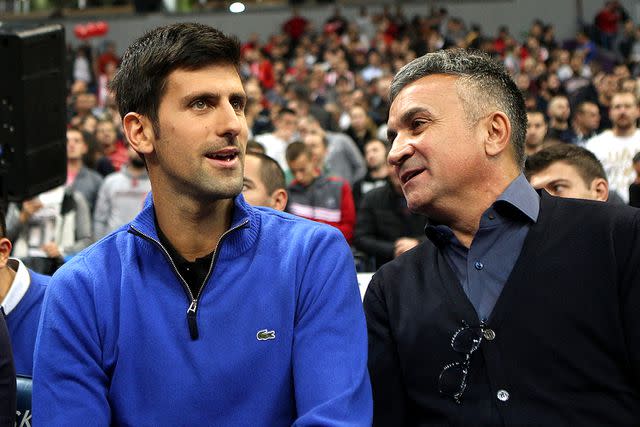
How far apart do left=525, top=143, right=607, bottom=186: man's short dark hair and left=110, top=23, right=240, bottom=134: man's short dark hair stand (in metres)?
1.88

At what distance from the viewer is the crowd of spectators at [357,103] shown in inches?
296

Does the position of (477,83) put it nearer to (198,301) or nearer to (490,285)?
(490,285)

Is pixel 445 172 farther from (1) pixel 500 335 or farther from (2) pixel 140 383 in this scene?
(2) pixel 140 383

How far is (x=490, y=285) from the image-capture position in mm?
2666

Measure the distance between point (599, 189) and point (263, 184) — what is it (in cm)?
135

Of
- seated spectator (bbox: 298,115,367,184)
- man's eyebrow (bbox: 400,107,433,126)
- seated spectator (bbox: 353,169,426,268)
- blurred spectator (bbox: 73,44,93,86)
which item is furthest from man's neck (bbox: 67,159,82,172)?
blurred spectator (bbox: 73,44,93,86)

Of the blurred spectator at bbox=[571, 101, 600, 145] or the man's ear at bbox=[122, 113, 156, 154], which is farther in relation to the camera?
the blurred spectator at bbox=[571, 101, 600, 145]

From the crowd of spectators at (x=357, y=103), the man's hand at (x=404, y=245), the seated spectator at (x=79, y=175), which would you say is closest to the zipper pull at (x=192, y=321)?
the crowd of spectators at (x=357, y=103)

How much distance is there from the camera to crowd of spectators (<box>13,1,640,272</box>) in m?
7.52

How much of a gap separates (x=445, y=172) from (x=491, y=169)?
0.14 meters

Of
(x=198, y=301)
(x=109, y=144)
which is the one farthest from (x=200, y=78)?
(x=109, y=144)

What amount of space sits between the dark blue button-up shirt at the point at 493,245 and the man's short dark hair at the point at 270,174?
171cm

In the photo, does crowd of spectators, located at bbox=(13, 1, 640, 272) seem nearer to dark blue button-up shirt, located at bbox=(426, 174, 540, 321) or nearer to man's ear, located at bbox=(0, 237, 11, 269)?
man's ear, located at bbox=(0, 237, 11, 269)

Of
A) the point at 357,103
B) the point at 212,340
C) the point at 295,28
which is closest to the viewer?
the point at 212,340
